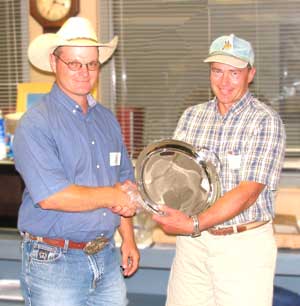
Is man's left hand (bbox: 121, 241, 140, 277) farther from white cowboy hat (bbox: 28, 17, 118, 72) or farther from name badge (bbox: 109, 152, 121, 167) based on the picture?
white cowboy hat (bbox: 28, 17, 118, 72)

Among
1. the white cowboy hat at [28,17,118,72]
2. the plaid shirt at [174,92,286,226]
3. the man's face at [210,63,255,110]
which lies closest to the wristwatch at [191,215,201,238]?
the plaid shirt at [174,92,286,226]

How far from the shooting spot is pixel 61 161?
5.73 ft

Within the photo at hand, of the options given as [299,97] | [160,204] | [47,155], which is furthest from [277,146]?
[299,97]

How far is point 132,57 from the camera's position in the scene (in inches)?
118

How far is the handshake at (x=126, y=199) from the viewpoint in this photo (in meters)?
1.81

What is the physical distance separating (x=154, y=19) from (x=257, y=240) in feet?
4.74

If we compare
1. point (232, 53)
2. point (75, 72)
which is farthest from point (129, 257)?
point (232, 53)

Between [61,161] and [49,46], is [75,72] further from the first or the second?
[61,161]

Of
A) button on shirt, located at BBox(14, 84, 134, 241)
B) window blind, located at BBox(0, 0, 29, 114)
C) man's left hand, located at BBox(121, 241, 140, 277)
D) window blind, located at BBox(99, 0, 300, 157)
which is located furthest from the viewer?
window blind, located at BBox(0, 0, 29, 114)

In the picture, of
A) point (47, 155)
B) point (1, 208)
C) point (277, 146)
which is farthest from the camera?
point (1, 208)

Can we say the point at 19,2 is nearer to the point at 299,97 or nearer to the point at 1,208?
the point at 1,208

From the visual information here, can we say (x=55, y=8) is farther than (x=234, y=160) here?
Yes

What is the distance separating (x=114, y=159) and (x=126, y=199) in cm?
16

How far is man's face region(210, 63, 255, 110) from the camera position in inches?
74.9
